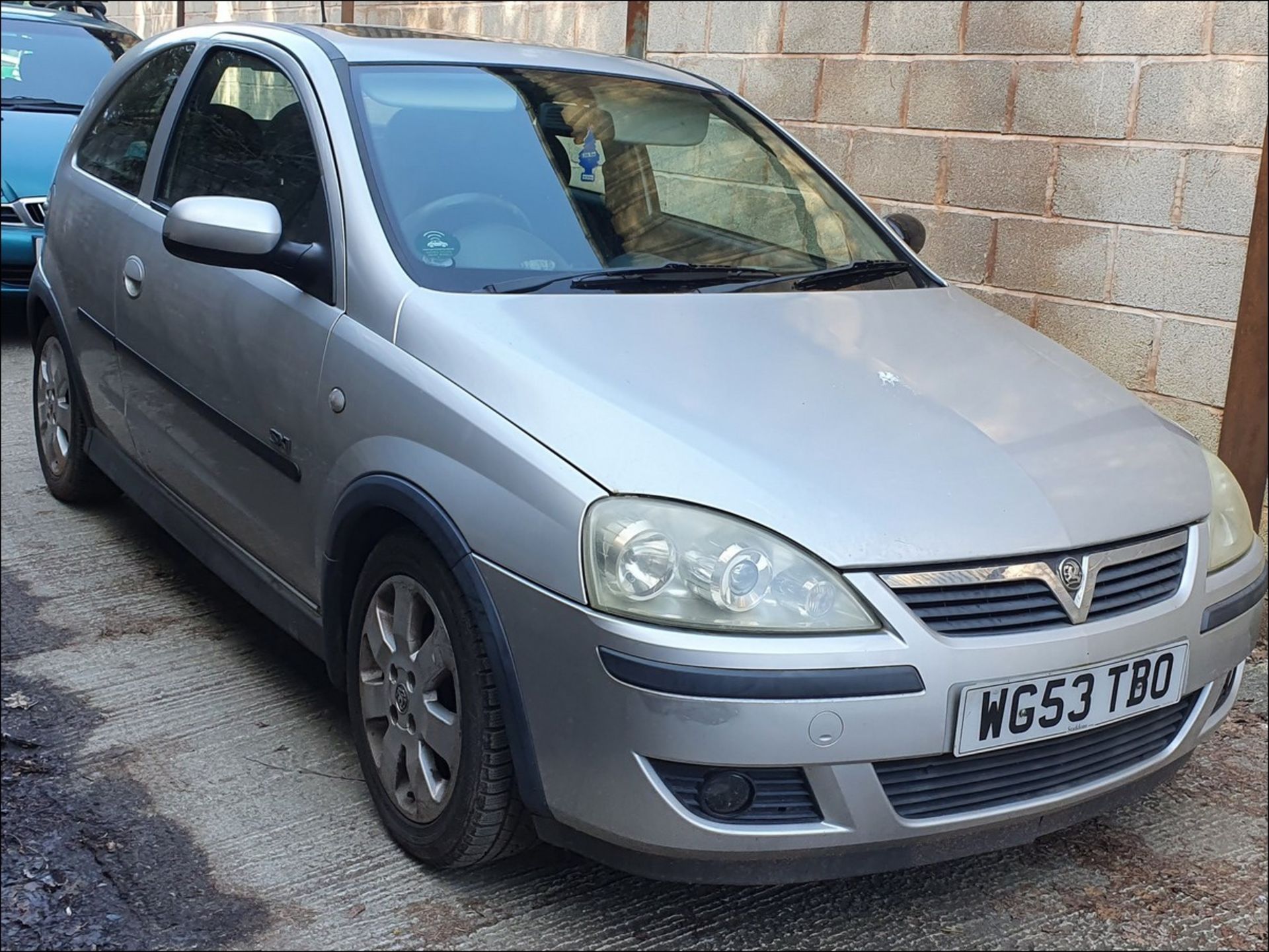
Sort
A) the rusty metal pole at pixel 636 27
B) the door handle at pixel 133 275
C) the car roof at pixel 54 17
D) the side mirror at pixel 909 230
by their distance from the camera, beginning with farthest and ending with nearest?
the car roof at pixel 54 17 < the rusty metal pole at pixel 636 27 < the side mirror at pixel 909 230 < the door handle at pixel 133 275

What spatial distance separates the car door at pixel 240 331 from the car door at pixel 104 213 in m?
0.14

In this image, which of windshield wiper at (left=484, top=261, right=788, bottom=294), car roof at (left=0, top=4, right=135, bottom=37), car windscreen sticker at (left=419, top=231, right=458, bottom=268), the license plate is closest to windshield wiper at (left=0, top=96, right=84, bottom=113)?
car roof at (left=0, top=4, right=135, bottom=37)

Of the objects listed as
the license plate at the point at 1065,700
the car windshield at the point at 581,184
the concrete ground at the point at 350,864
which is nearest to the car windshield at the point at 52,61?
the concrete ground at the point at 350,864

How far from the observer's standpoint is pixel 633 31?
7.55 m

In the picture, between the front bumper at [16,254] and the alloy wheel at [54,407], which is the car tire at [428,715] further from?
the front bumper at [16,254]

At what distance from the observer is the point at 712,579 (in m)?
2.36

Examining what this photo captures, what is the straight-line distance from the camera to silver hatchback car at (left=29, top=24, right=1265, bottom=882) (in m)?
2.38

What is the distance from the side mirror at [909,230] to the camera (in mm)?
4164

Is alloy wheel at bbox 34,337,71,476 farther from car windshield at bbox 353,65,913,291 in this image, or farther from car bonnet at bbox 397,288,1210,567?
car bonnet at bbox 397,288,1210,567

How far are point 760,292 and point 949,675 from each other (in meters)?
1.27

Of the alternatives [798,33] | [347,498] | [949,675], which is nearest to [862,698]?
[949,675]

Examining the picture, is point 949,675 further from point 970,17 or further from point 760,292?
point 970,17

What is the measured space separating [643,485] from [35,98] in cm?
747

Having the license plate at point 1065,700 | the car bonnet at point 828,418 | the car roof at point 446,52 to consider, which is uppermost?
the car roof at point 446,52
